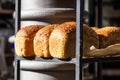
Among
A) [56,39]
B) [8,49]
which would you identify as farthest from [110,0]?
[56,39]

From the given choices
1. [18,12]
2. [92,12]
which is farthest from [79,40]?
[92,12]

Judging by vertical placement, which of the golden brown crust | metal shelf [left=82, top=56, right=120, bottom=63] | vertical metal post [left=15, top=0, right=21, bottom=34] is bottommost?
metal shelf [left=82, top=56, right=120, bottom=63]

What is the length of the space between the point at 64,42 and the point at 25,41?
0.19m

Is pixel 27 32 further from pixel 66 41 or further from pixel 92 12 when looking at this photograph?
pixel 92 12

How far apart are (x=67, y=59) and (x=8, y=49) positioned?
2.46 metres

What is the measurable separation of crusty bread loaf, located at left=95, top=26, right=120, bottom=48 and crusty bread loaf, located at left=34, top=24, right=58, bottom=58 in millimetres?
206

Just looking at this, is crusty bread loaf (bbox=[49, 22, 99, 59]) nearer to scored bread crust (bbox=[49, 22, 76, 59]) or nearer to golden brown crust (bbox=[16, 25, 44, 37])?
scored bread crust (bbox=[49, 22, 76, 59])

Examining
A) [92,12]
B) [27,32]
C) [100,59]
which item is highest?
[92,12]

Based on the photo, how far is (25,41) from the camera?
4.65 ft

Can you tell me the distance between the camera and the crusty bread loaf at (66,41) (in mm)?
1293

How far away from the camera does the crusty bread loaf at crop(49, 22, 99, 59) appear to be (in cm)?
129

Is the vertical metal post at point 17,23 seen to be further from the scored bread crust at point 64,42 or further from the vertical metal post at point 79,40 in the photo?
the vertical metal post at point 79,40

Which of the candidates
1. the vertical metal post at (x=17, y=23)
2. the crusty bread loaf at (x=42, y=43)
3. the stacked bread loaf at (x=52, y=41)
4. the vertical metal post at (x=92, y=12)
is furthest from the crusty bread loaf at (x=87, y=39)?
the vertical metal post at (x=92, y=12)

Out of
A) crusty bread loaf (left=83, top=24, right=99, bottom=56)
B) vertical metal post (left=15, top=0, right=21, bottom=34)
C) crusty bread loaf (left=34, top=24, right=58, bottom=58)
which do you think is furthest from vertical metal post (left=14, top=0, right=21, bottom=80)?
crusty bread loaf (left=83, top=24, right=99, bottom=56)
